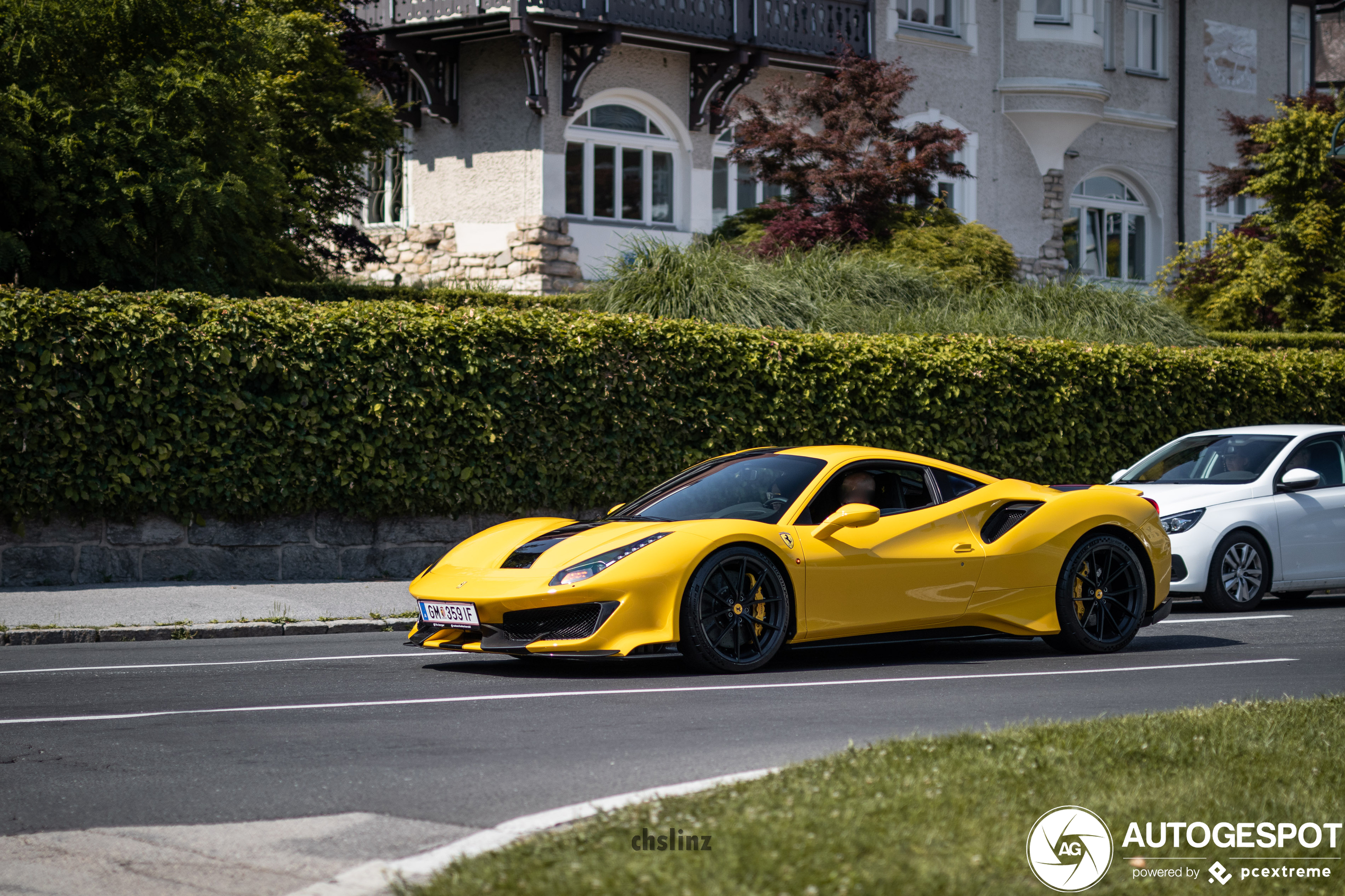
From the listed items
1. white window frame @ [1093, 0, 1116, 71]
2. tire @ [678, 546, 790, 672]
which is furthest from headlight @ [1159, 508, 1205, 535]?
white window frame @ [1093, 0, 1116, 71]

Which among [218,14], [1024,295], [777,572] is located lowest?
[777,572]

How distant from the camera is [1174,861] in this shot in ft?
14.3

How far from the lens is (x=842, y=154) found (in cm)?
2408

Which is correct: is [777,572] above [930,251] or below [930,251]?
below

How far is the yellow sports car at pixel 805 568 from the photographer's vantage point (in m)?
8.37

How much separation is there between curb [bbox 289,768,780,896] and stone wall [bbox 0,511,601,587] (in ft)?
31.5

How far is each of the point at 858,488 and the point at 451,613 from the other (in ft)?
8.71

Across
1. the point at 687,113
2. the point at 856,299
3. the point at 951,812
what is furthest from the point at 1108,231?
the point at 951,812

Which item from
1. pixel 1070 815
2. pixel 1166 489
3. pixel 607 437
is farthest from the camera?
pixel 607 437

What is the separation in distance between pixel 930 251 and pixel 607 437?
9667 mm

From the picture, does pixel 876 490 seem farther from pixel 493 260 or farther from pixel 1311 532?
pixel 493 260

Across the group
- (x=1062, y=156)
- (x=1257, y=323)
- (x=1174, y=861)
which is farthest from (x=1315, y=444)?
(x=1062, y=156)

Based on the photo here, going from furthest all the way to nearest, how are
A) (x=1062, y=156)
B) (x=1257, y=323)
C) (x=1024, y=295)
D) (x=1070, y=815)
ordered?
(x=1062, y=156), (x=1257, y=323), (x=1024, y=295), (x=1070, y=815)

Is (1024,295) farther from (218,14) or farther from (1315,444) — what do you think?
(218,14)
